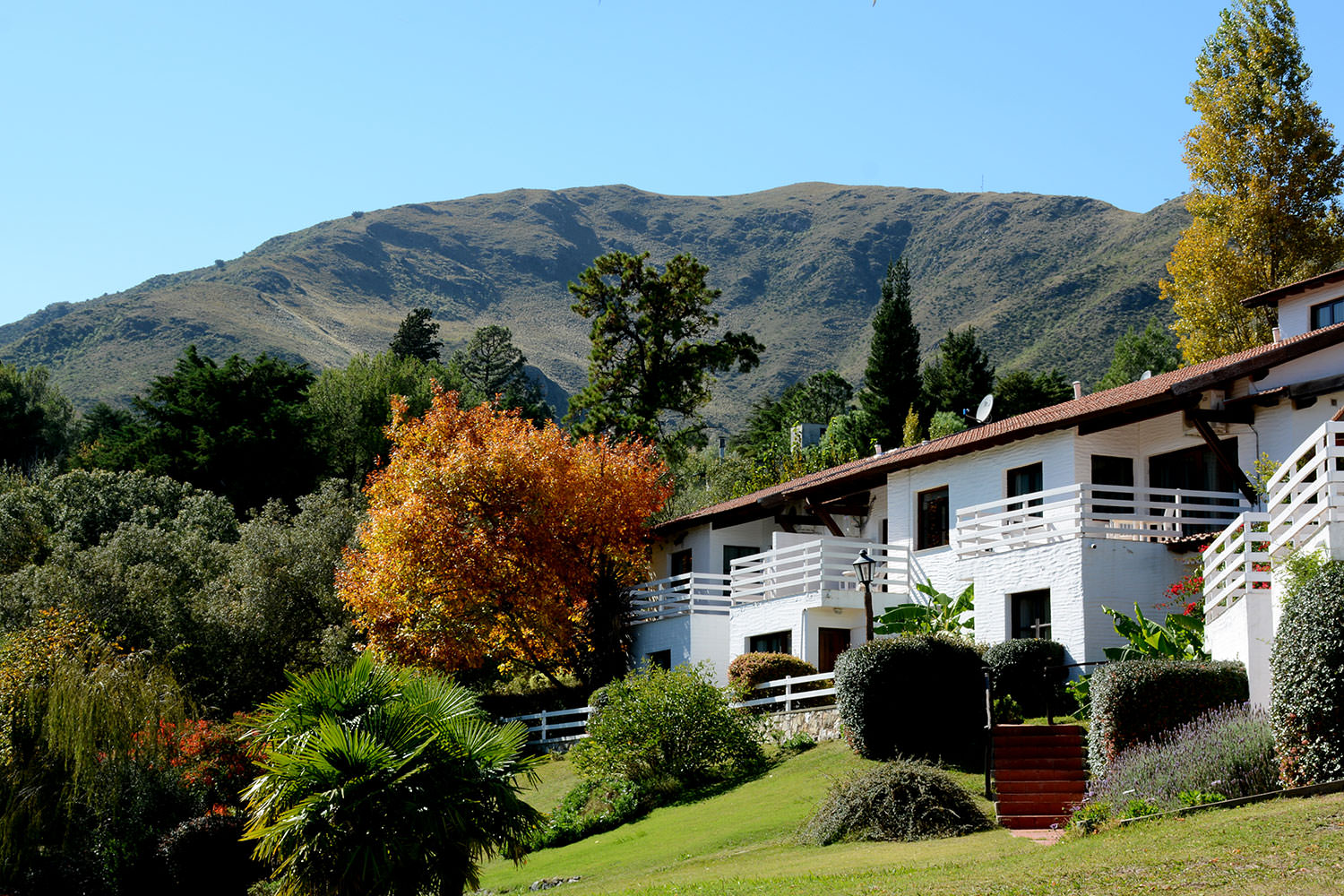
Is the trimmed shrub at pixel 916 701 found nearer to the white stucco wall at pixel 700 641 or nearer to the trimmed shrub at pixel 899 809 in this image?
the trimmed shrub at pixel 899 809

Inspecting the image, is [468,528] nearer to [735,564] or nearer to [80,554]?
[735,564]

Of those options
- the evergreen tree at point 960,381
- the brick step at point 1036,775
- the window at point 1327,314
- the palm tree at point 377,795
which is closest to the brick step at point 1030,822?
the brick step at point 1036,775

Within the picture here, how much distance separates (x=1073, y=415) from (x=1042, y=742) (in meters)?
7.32

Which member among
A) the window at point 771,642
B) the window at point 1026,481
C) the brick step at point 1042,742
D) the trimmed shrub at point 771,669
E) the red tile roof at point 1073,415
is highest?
the red tile roof at point 1073,415

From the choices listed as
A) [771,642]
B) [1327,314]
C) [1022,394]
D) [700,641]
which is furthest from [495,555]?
[1022,394]

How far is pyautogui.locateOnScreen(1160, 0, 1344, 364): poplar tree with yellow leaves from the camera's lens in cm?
3681

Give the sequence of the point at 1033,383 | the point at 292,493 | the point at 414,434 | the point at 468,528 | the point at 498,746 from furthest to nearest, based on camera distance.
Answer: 1. the point at 1033,383
2. the point at 292,493
3. the point at 414,434
4. the point at 468,528
5. the point at 498,746

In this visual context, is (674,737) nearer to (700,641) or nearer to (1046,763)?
(1046,763)

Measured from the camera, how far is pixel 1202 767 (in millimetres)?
14172

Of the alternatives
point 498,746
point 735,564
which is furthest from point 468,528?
point 498,746

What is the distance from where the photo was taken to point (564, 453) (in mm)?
34188

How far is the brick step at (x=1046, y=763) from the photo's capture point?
17.9m

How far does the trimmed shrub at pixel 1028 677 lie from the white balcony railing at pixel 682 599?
37.2ft

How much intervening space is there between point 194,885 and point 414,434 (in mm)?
15934
